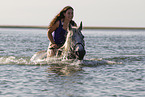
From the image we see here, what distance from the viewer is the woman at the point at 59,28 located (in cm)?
1159

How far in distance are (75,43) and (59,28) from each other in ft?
3.78

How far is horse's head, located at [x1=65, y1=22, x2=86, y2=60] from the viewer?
10.8 m

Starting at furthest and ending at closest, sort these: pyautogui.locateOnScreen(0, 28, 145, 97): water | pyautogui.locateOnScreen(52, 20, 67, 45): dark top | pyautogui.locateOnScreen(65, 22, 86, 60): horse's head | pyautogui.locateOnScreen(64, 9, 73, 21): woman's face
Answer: pyautogui.locateOnScreen(52, 20, 67, 45): dark top < pyautogui.locateOnScreen(64, 9, 73, 21): woman's face < pyautogui.locateOnScreen(65, 22, 86, 60): horse's head < pyautogui.locateOnScreen(0, 28, 145, 97): water

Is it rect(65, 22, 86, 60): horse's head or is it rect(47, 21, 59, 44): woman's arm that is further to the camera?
rect(47, 21, 59, 44): woman's arm

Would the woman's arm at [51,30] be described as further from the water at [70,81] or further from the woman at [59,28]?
the water at [70,81]

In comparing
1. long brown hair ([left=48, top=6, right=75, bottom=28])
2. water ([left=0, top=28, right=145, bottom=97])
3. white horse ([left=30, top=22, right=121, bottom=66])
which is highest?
long brown hair ([left=48, top=6, right=75, bottom=28])

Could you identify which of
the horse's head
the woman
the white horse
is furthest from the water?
the woman

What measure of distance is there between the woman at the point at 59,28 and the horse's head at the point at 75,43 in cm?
52

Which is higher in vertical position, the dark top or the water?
the dark top

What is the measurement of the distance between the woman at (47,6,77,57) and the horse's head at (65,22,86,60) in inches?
20.3

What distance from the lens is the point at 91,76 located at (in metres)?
10.6

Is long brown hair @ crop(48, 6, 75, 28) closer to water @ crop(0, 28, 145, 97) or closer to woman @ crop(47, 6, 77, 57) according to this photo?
woman @ crop(47, 6, 77, 57)

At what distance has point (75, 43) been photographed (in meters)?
10.9

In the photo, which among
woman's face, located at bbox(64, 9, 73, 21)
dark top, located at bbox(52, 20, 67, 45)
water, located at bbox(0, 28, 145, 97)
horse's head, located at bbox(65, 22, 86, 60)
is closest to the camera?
water, located at bbox(0, 28, 145, 97)
